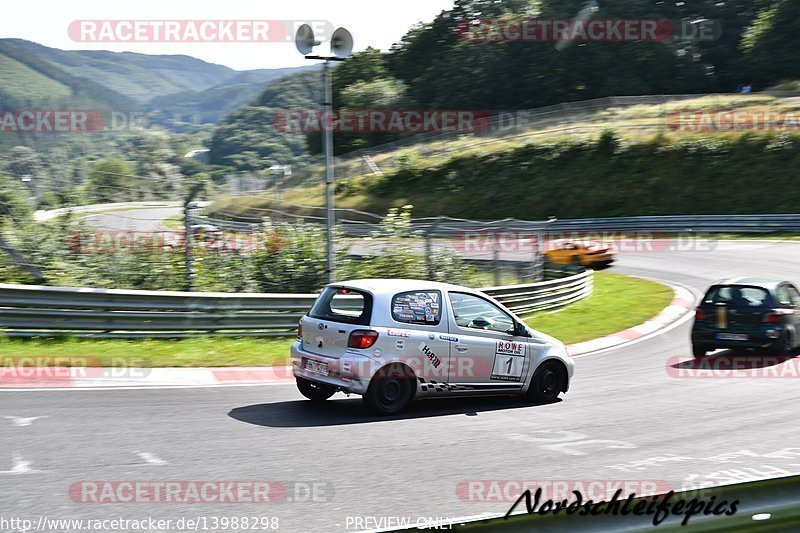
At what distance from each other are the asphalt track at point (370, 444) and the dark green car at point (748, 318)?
2.01m

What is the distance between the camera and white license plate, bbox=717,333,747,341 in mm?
14781

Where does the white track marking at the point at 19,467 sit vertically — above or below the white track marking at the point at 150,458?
above

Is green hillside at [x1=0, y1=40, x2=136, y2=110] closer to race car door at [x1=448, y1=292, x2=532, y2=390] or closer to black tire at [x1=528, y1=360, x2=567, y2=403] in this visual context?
race car door at [x1=448, y1=292, x2=532, y2=390]

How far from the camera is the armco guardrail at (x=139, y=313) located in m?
13.8

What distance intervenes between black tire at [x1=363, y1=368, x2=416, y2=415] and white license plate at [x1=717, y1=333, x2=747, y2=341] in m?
A: 7.14

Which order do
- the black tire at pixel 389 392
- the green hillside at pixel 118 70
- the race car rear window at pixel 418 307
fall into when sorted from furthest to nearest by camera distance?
the green hillside at pixel 118 70
the race car rear window at pixel 418 307
the black tire at pixel 389 392

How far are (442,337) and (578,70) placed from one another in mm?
71882

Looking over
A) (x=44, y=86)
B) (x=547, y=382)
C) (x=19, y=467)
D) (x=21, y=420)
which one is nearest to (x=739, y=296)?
(x=547, y=382)

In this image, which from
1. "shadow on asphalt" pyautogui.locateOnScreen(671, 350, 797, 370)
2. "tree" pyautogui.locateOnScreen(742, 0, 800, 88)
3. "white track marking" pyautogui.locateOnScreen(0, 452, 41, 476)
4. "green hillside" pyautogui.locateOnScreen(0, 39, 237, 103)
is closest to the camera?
"white track marking" pyautogui.locateOnScreen(0, 452, 41, 476)

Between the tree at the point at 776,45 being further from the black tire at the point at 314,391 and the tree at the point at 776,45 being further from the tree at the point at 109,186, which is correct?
the black tire at the point at 314,391

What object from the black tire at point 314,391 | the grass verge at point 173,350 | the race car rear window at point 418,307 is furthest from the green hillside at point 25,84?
the race car rear window at point 418,307

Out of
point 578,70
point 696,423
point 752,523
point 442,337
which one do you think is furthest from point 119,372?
point 578,70

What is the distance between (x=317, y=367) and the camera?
10164 millimetres

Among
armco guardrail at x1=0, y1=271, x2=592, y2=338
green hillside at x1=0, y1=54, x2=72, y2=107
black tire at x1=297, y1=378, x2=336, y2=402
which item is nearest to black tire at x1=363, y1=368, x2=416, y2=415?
black tire at x1=297, y1=378, x2=336, y2=402
